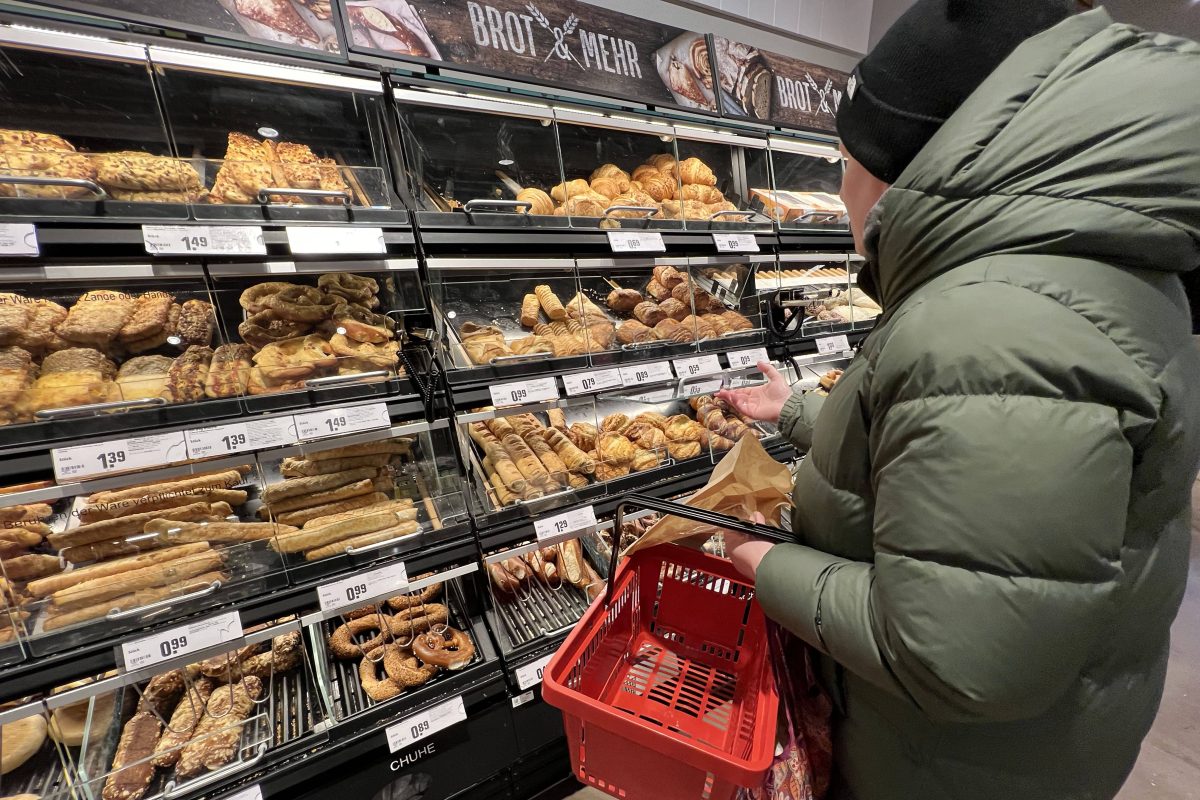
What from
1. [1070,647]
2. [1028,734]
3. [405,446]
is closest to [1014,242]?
[1070,647]

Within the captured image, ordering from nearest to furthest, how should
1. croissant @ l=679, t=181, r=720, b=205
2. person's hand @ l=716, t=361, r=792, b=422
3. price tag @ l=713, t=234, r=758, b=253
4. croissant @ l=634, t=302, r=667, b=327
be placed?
person's hand @ l=716, t=361, r=792, b=422 < price tag @ l=713, t=234, r=758, b=253 < croissant @ l=634, t=302, r=667, b=327 < croissant @ l=679, t=181, r=720, b=205

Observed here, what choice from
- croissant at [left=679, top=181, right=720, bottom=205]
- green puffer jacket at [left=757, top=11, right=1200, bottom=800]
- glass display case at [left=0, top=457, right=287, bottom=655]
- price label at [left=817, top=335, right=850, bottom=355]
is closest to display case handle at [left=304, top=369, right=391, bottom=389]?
glass display case at [left=0, top=457, right=287, bottom=655]

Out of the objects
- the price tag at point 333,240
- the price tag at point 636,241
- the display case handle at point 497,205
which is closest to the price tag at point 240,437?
the price tag at point 333,240

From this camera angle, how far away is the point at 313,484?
1.62 m

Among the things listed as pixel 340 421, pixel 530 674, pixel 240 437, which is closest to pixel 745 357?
pixel 530 674

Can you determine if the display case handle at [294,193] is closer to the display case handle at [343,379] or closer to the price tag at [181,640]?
the display case handle at [343,379]

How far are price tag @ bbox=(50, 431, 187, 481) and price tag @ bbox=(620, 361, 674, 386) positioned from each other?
55.4 inches

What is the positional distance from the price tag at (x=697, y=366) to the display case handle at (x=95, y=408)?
1734mm

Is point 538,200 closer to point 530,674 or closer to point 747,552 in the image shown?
point 747,552

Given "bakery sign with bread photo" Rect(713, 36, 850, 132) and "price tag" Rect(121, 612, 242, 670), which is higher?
"bakery sign with bread photo" Rect(713, 36, 850, 132)

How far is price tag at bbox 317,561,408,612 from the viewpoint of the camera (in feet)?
4.97

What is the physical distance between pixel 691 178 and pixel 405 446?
1.91 meters

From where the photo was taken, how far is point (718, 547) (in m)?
2.31

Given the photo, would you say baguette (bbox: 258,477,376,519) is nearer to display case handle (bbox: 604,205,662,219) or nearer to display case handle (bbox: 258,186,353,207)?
display case handle (bbox: 258,186,353,207)
